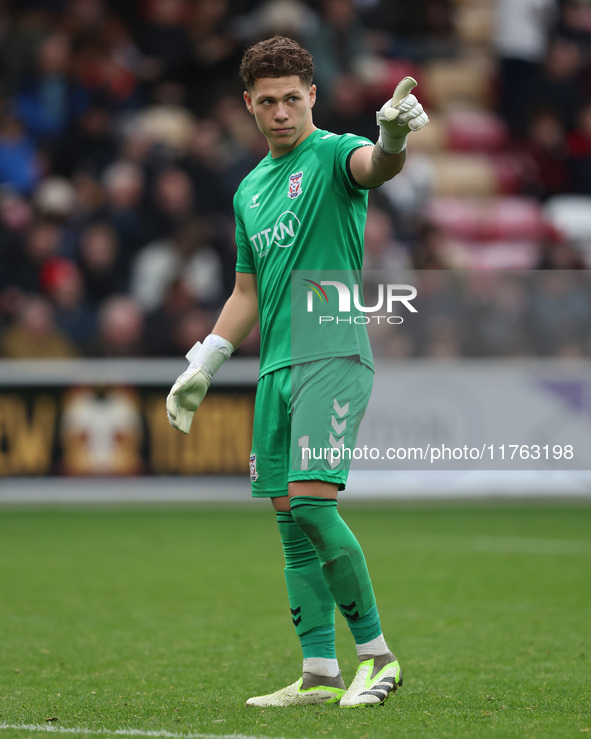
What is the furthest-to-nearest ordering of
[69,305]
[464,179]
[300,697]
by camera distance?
[464,179], [69,305], [300,697]

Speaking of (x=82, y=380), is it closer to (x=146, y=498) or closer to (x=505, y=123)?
(x=146, y=498)

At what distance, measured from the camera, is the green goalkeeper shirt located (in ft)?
14.1

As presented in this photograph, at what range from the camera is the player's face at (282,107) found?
14.0 feet

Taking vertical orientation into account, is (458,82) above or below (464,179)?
above

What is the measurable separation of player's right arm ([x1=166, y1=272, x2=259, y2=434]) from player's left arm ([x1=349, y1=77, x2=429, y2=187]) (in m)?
0.83

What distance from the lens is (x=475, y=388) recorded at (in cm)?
1168

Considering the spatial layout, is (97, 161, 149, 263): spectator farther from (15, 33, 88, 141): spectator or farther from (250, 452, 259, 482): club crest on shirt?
(250, 452, 259, 482): club crest on shirt

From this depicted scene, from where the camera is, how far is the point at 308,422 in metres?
4.18

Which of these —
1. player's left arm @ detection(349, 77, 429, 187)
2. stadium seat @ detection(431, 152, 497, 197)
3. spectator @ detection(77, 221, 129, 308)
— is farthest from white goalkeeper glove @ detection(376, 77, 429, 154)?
stadium seat @ detection(431, 152, 497, 197)

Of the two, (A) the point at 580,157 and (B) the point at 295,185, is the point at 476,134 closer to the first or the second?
(A) the point at 580,157

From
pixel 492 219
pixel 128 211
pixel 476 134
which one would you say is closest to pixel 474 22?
pixel 476 134

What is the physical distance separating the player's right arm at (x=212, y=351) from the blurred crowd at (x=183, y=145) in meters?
6.92

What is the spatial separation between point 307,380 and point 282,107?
93 centimetres

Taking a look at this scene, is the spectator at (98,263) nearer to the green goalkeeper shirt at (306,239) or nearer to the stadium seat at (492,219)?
the stadium seat at (492,219)
